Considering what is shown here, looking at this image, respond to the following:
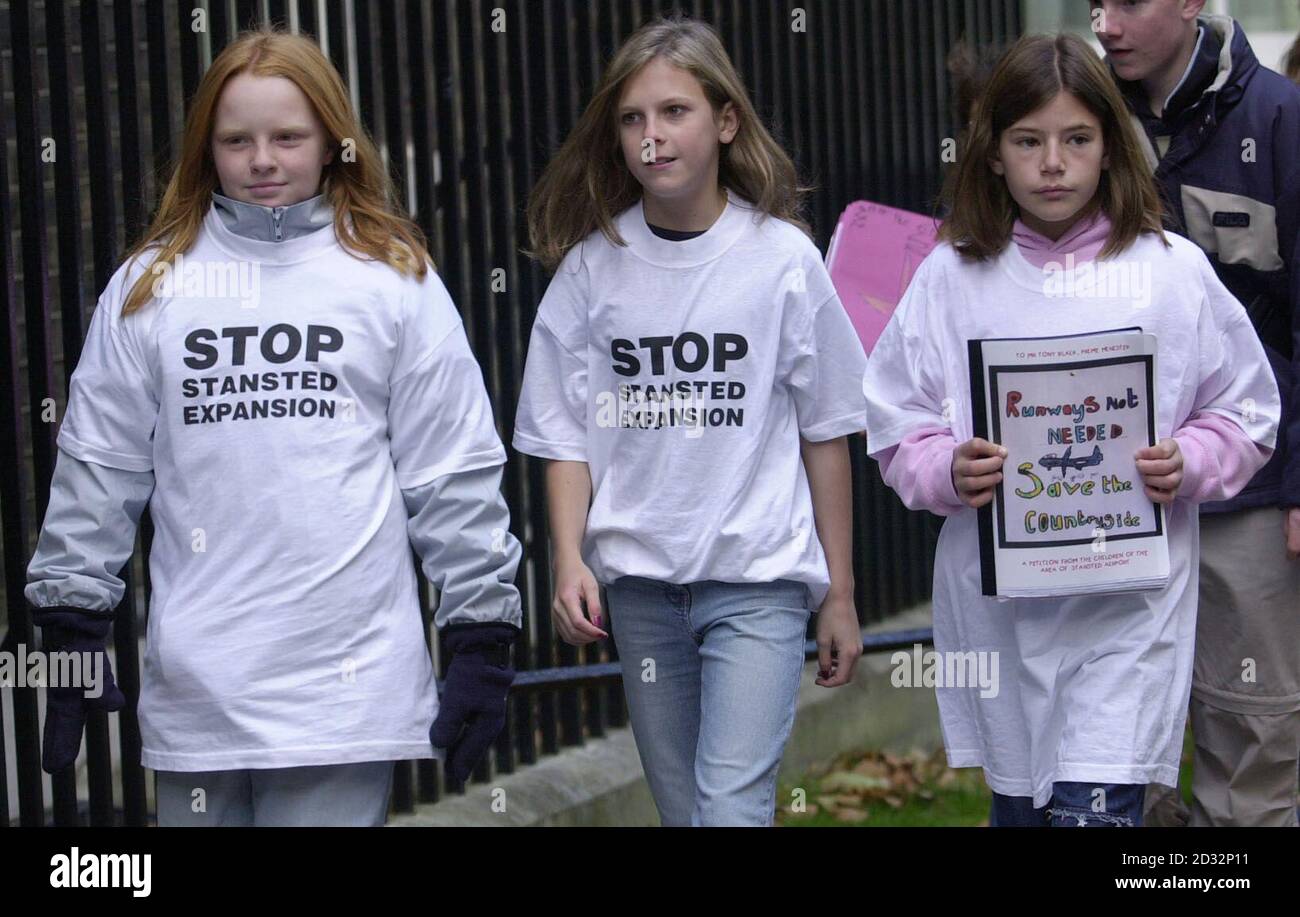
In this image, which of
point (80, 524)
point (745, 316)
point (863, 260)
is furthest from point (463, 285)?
point (80, 524)

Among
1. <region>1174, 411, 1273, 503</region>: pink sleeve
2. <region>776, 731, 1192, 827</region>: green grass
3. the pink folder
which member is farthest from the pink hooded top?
<region>776, 731, 1192, 827</region>: green grass

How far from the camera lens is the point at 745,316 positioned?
4082mm

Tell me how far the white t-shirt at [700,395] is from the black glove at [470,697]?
17.2 inches

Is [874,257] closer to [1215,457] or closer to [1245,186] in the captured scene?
[1245,186]

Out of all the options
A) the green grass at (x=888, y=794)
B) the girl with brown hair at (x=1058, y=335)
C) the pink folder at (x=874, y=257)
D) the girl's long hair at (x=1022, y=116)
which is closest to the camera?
the girl with brown hair at (x=1058, y=335)

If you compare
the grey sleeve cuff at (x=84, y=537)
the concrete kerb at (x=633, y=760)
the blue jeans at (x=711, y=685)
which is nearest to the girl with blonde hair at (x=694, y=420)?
the blue jeans at (x=711, y=685)

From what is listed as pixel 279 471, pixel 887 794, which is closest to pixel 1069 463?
pixel 279 471

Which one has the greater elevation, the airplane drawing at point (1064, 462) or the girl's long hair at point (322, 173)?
the girl's long hair at point (322, 173)

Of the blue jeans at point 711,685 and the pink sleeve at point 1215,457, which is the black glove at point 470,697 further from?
the pink sleeve at point 1215,457

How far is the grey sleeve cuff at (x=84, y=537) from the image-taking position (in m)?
3.69

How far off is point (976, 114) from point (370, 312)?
4.44ft

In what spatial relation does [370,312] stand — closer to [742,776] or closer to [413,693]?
[413,693]

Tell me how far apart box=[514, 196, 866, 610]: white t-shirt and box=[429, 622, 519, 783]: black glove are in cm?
44

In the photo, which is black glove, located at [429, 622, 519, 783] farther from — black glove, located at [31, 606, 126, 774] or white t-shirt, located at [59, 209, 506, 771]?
black glove, located at [31, 606, 126, 774]
